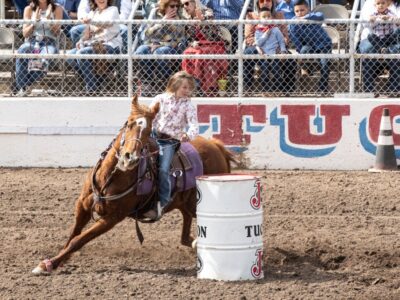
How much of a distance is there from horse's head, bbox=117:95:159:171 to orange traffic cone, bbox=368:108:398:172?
578 cm

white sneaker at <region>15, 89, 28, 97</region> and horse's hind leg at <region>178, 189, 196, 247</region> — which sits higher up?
white sneaker at <region>15, 89, 28, 97</region>

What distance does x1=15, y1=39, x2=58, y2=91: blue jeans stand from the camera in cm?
1409

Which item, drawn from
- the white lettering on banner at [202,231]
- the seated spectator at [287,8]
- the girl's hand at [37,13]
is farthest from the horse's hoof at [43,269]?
the seated spectator at [287,8]

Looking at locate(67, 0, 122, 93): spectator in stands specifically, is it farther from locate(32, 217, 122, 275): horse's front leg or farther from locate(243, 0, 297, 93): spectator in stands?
locate(32, 217, 122, 275): horse's front leg

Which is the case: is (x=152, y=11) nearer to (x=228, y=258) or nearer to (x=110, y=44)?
(x=110, y=44)

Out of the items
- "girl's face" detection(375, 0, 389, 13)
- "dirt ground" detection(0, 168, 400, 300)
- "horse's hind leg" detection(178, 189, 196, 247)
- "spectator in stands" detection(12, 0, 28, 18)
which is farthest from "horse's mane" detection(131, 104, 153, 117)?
"spectator in stands" detection(12, 0, 28, 18)

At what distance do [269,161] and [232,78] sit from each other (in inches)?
49.1

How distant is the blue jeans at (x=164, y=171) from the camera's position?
8.93m

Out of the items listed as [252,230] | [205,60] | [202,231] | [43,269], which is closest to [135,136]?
[202,231]

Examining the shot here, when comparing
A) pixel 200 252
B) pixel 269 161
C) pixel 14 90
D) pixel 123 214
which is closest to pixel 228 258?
pixel 200 252

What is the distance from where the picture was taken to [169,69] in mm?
13875

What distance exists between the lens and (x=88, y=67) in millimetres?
14008

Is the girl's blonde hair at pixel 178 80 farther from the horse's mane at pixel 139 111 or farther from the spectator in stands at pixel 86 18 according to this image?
the spectator in stands at pixel 86 18

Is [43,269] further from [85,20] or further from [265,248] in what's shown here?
[85,20]
